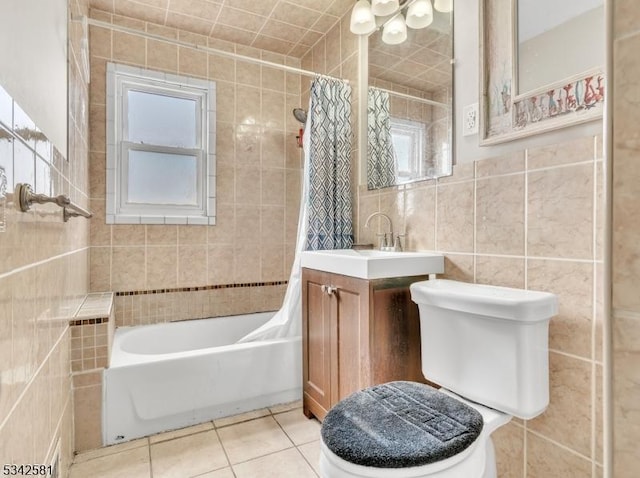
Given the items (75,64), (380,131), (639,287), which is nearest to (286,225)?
(380,131)

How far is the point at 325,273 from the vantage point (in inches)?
67.7

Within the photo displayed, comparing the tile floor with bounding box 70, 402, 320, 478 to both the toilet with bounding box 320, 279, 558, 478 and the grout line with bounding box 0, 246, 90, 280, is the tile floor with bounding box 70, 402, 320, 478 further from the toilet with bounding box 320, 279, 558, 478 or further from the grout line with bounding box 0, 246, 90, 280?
the grout line with bounding box 0, 246, 90, 280

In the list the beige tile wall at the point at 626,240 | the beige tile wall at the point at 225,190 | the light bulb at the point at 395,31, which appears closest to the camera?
the beige tile wall at the point at 626,240

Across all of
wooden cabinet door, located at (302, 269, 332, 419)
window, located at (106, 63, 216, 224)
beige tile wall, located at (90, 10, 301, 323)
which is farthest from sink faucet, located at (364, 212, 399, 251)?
window, located at (106, 63, 216, 224)

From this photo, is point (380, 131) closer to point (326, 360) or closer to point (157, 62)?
point (326, 360)

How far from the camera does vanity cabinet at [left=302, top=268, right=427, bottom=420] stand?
4.76 ft

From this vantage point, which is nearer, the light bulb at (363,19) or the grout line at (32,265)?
the grout line at (32,265)

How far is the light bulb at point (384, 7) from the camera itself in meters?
1.91

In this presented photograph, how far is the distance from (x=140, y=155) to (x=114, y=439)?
1.75 metres

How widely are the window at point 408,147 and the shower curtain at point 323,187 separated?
36 cm

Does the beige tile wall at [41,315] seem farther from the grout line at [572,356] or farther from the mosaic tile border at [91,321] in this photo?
the grout line at [572,356]

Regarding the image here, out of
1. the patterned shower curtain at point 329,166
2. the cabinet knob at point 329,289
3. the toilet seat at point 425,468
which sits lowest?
the toilet seat at point 425,468

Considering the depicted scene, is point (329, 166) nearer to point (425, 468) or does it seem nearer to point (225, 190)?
point (225, 190)

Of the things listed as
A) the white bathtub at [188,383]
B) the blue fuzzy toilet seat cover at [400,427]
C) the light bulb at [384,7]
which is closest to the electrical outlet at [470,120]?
the light bulb at [384,7]
